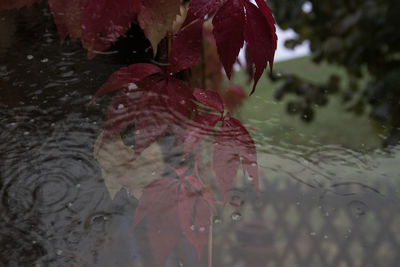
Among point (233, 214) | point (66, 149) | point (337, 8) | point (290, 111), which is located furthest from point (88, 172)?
point (337, 8)

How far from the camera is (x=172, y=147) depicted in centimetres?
38

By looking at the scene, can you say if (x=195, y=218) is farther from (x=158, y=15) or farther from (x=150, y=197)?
(x=158, y=15)

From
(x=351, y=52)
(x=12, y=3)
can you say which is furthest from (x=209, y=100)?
(x=351, y=52)

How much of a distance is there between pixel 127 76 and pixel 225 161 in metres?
0.13

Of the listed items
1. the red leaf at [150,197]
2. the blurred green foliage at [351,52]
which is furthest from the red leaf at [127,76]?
the blurred green foliage at [351,52]

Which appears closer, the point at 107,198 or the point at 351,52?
the point at 107,198

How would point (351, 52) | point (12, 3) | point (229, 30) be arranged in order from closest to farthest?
point (229, 30) < point (12, 3) < point (351, 52)

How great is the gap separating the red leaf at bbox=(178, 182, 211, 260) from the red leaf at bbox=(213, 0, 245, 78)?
0.12 metres

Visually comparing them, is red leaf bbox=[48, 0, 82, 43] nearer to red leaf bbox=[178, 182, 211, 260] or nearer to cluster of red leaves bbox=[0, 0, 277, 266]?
cluster of red leaves bbox=[0, 0, 277, 266]

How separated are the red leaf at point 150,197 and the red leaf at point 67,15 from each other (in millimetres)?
175

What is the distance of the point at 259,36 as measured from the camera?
1.06 feet

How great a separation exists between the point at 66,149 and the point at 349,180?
283 mm

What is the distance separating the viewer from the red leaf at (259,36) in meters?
0.32

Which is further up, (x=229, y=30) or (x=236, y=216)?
(x=229, y=30)
